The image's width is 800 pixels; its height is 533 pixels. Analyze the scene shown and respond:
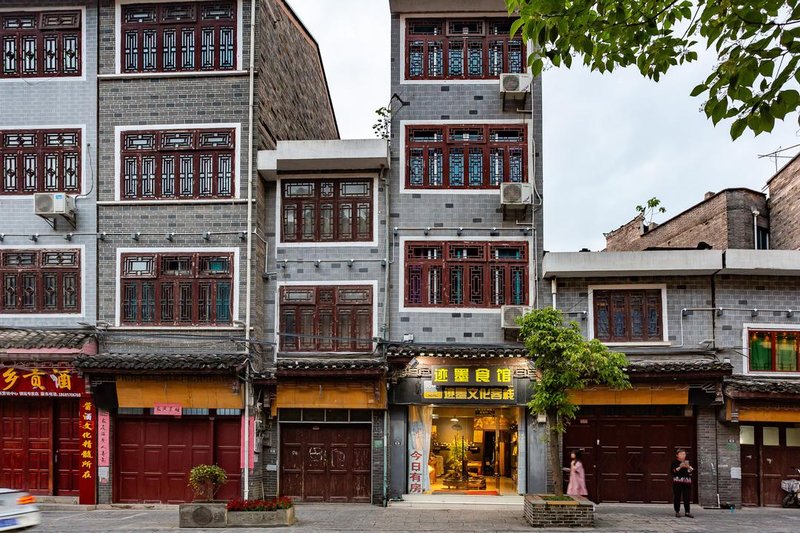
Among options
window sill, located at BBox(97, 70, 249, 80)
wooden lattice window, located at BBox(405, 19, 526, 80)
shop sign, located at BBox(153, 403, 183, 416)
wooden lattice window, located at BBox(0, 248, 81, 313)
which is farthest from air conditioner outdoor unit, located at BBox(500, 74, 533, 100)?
wooden lattice window, located at BBox(0, 248, 81, 313)

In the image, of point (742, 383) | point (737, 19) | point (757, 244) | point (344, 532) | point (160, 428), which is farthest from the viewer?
point (757, 244)

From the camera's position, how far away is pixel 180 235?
17297 mm

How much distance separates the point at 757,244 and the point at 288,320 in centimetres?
1506

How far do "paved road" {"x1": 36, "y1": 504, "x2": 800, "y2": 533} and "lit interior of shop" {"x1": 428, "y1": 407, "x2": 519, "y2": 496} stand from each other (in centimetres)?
166

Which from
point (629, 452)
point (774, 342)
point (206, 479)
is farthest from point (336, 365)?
point (774, 342)

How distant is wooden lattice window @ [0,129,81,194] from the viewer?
17.6 m

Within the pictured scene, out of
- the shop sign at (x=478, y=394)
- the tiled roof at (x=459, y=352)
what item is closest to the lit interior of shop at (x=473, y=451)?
the shop sign at (x=478, y=394)

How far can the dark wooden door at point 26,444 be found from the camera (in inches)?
677

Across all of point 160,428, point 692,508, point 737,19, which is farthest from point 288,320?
point 737,19

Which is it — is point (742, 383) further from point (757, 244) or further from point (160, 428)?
point (160, 428)

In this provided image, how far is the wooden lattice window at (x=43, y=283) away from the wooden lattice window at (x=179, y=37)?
16.6ft

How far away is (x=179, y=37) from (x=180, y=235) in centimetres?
496

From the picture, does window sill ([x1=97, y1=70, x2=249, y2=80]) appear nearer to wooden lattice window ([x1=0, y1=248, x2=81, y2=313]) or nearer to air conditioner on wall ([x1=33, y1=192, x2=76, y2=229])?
air conditioner on wall ([x1=33, y1=192, x2=76, y2=229])

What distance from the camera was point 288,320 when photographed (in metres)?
17.6
